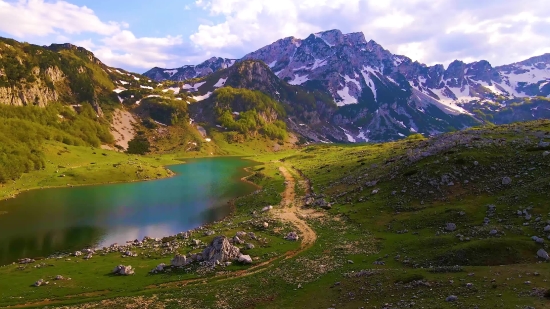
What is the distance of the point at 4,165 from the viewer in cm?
13088

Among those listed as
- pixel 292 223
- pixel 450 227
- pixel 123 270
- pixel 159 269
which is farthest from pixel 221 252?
pixel 450 227

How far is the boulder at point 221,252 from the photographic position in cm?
4566

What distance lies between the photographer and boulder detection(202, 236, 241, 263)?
150ft

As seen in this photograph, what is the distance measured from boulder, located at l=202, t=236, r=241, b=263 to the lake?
31865 mm

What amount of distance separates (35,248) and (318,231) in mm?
54783

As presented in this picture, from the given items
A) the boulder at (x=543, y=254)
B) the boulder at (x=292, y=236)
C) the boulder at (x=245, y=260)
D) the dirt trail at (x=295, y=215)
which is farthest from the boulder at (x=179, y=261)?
the boulder at (x=543, y=254)

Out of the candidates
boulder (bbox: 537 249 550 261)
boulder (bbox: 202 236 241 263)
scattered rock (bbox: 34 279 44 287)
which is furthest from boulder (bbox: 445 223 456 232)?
scattered rock (bbox: 34 279 44 287)

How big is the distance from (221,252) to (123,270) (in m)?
12.8

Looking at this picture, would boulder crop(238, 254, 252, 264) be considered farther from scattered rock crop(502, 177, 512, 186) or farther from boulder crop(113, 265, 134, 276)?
scattered rock crop(502, 177, 512, 186)

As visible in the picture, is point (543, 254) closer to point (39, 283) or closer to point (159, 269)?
point (159, 269)

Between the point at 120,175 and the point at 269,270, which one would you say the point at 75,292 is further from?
the point at 120,175

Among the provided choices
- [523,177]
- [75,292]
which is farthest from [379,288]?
[523,177]

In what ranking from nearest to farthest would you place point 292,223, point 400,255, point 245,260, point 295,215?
point 400,255 < point 245,260 < point 292,223 < point 295,215

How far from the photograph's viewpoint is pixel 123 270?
4391cm
